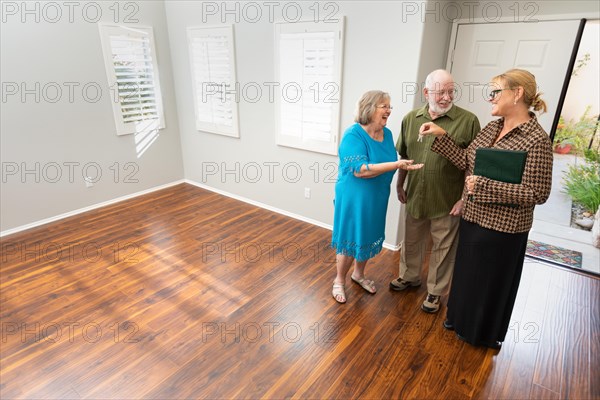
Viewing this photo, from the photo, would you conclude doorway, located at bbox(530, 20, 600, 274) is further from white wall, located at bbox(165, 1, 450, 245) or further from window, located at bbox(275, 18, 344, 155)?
window, located at bbox(275, 18, 344, 155)

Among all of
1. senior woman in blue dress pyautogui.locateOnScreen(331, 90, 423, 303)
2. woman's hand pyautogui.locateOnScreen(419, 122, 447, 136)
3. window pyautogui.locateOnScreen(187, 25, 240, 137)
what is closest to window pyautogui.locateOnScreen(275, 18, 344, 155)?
window pyautogui.locateOnScreen(187, 25, 240, 137)

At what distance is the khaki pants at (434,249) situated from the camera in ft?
7.37

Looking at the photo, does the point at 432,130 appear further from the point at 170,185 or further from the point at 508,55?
the point at 170,185

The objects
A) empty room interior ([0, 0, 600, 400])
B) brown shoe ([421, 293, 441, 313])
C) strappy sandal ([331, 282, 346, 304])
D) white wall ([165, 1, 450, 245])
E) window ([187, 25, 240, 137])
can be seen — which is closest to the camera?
empty room interior ([0, 0, 600, 400])

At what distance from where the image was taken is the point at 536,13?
8.82ft

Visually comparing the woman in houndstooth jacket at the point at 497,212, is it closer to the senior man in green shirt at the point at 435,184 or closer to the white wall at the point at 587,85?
the senior man in green shirt at the point at 435,184

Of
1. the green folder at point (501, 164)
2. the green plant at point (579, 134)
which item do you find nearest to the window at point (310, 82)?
the green folder at point (501, 164)

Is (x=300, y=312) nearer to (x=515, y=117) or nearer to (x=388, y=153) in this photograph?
(x=388, y=153)

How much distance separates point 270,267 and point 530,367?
1.86 metres

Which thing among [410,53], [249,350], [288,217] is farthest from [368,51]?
[249,350]

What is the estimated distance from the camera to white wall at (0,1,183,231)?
10.8 ft

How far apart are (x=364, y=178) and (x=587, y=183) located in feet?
10.7

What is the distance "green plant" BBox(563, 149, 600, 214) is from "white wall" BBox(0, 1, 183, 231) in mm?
5092

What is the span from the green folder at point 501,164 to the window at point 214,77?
2922 millimetres
